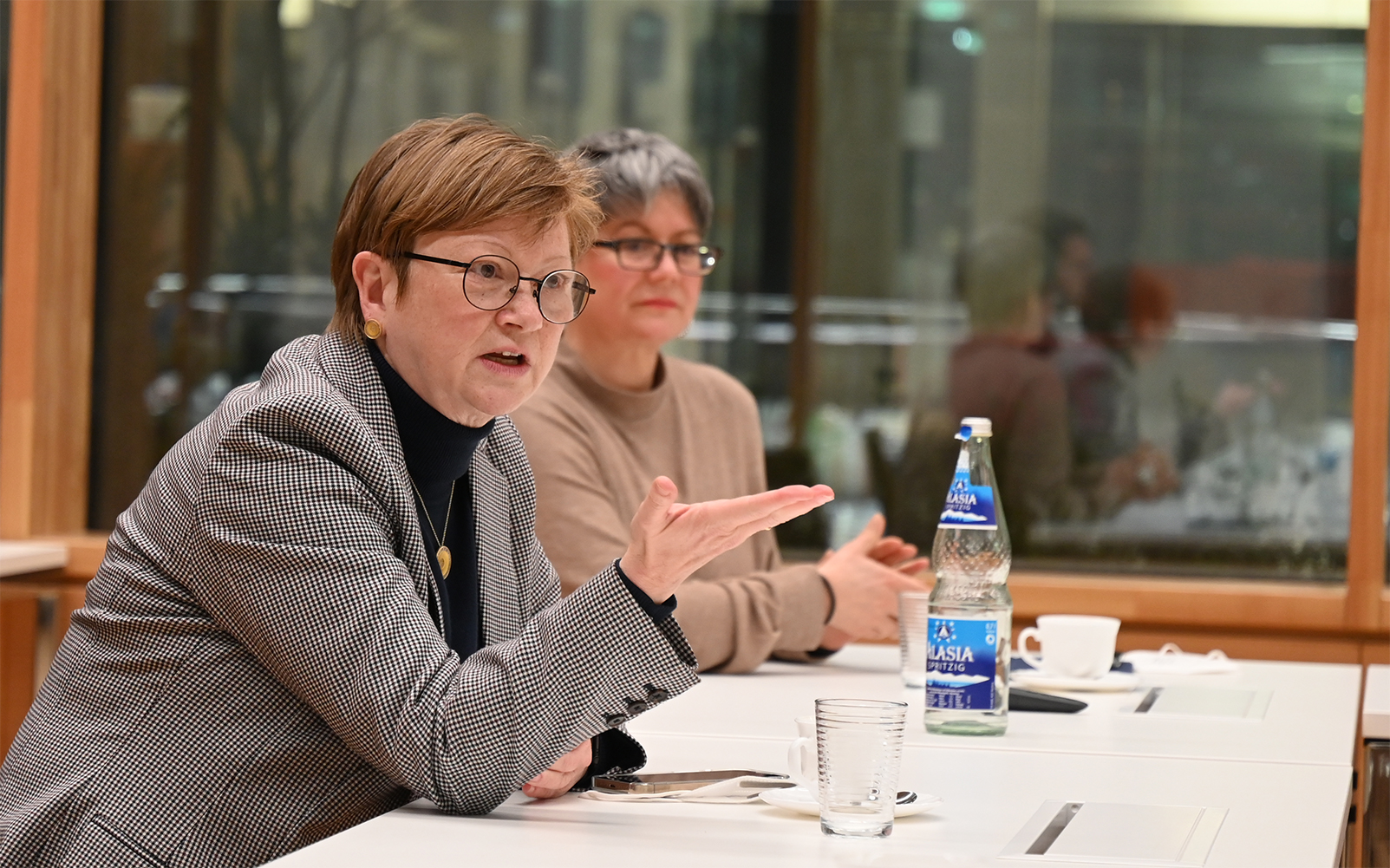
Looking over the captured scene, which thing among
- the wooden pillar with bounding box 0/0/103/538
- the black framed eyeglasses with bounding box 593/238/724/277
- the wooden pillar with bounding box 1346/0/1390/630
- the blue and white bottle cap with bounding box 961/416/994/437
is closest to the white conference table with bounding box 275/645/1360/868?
the blue and white bottle cap with bounding box 961/416/994/437

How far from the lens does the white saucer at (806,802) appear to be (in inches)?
49.3

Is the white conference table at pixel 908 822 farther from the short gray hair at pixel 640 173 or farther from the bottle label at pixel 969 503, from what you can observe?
the short gray hair at pixel 640 173

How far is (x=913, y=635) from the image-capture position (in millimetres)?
2094

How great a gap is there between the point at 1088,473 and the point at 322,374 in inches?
115

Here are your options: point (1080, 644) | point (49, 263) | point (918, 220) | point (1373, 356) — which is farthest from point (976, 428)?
point (49, 263)

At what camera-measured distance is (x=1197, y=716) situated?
73.9 inches

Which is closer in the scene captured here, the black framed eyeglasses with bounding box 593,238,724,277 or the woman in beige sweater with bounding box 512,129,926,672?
the woman in beige sweater with bounding box 512,129,926,672

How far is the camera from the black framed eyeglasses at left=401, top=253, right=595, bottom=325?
4.73 ft

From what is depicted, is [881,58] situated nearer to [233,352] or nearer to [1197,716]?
[233,352]

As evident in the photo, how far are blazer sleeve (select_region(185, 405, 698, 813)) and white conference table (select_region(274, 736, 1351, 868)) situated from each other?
7cm

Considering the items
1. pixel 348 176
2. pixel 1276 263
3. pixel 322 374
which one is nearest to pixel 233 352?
pixel 348 176

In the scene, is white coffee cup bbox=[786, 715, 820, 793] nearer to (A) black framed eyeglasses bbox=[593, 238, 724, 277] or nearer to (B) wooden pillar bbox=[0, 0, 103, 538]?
(A) black framed eyeglasses bbox=[593, 238, 724, 277]

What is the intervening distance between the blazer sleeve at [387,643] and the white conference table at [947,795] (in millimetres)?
67

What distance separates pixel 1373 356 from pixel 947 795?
2582mm
